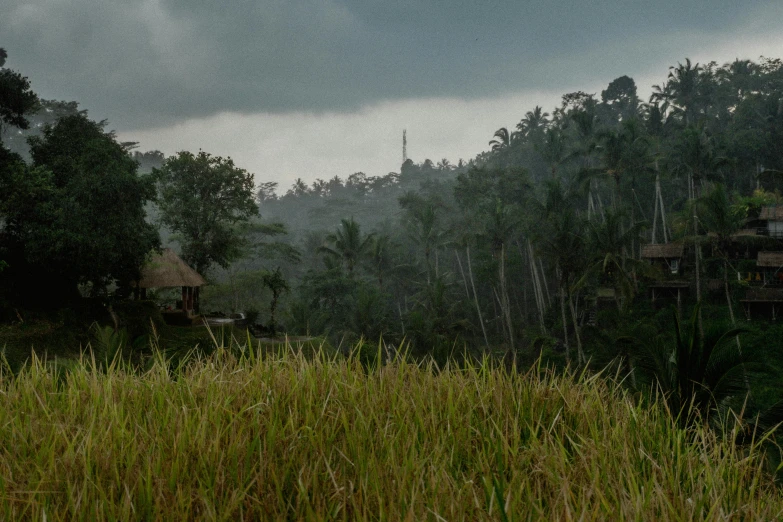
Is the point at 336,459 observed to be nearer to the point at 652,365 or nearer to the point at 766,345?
the point at 652,365

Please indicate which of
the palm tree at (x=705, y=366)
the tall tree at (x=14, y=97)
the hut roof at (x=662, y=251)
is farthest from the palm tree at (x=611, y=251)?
the tall tree at (x=14, y=97)

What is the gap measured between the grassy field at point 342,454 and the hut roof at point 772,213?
3446cm

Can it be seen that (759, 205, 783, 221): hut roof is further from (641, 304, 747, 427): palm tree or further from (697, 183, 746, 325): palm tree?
(641, 304, 747, 427): palm tree

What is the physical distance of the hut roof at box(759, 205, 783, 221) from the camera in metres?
32.9

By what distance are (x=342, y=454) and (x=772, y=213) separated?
123ft

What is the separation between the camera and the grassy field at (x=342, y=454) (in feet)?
9.93

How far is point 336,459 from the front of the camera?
3.69 meters

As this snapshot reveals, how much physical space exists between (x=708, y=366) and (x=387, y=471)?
747 cm

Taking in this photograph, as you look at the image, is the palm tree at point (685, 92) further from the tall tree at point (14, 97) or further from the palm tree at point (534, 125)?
the tall tree at point (14, 97)

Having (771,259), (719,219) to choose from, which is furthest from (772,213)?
(719,219)

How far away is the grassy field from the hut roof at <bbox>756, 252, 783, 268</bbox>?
3127 cm

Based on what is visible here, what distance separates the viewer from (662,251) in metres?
36.7

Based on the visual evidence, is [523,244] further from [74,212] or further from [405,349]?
[405,349]

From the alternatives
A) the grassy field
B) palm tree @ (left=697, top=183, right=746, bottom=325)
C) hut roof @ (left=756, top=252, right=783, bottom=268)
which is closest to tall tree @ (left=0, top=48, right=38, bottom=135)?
the grassy field
